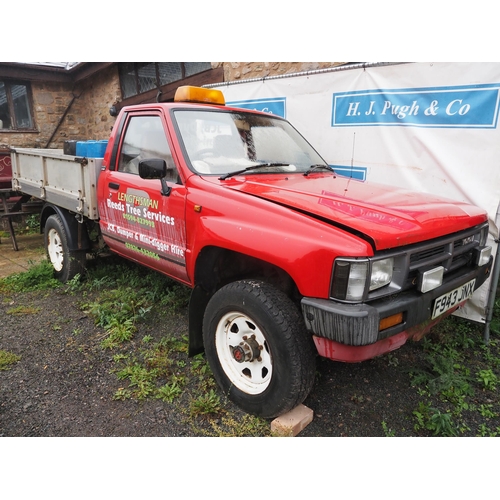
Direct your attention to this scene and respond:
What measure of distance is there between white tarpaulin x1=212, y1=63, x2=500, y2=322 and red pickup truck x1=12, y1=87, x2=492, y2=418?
88 centimetres

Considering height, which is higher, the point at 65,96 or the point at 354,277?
the point at 65,96

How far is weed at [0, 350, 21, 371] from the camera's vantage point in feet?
10.4

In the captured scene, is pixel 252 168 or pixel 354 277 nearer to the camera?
pixel 354 277

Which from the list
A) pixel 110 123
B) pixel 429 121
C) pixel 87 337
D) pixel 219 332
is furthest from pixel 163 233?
pixel 110 123

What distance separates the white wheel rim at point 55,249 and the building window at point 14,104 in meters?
8.09

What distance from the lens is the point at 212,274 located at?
299 cm

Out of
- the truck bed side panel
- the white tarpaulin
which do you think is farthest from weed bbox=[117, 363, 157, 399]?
the white tarpaulin

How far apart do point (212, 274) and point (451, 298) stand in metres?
1.63

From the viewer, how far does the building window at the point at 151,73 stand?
801 centimetres

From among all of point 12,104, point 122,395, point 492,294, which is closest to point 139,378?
point 122,395

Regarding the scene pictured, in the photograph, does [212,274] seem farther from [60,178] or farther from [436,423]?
[60,178]

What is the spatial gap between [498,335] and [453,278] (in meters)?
1.67

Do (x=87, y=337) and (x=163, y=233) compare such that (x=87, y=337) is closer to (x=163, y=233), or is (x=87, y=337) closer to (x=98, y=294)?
(x=98, y=294)

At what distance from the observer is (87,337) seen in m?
3.60
